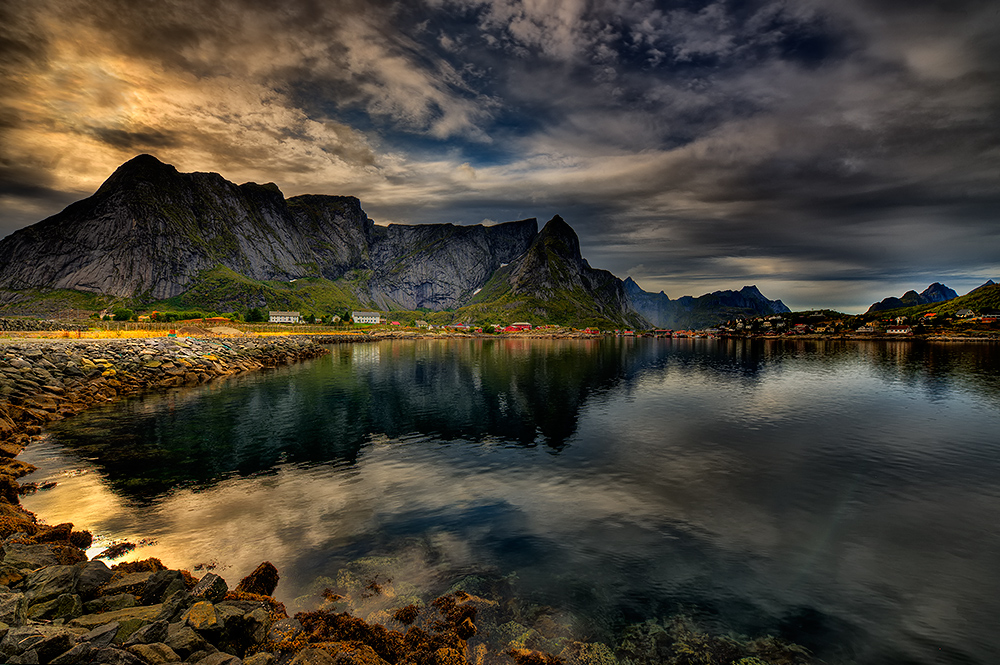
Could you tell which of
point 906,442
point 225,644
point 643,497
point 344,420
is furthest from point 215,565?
point 906,442

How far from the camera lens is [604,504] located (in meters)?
24.3

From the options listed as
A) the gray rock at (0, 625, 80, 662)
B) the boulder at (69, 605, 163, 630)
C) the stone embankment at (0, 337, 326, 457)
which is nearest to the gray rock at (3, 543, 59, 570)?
the boulder at (69, 605, 163, 630)

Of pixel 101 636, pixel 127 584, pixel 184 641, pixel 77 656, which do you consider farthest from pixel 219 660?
pixel 127 584

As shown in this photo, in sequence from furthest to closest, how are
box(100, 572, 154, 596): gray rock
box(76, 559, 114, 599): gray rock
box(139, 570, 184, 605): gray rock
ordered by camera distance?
box(139, 570, 184, 605): gray rock
box(100, 572, 154, 596): gray rock
box(76, 559, 114, 599): gray rock

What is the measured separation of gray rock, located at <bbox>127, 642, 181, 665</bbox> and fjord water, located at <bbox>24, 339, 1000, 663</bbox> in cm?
494

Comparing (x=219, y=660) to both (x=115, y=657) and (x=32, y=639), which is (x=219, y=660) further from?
(x=32, y=639)

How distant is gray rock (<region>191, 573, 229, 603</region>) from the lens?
522 inches

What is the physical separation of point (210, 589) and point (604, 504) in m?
19.1

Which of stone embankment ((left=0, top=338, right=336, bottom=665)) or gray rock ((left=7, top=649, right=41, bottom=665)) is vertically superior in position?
gray rock ((left=7, top=649, right=41, bottom=665))

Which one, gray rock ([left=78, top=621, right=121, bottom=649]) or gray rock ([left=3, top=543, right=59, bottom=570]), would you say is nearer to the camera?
gray rock ([left=78, top=621, right=121, bottom=649])

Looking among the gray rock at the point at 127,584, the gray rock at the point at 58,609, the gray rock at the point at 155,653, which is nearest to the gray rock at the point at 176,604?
the gray rock at the point at 127,584

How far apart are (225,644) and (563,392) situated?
191 feet

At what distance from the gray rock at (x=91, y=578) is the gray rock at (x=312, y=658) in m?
7.66

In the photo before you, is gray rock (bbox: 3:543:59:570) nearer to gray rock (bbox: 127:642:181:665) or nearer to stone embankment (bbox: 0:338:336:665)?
stone embankment (bbox: 0:338:336:665)
